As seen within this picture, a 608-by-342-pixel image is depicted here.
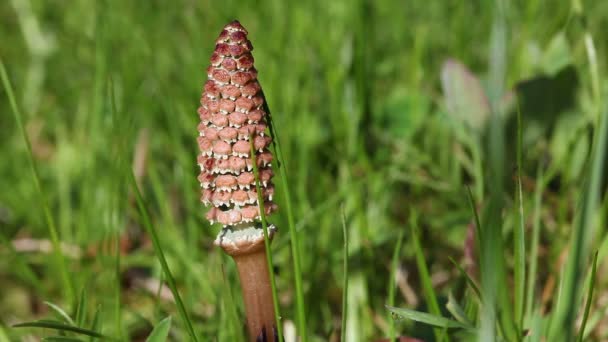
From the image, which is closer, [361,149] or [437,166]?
[361,149]

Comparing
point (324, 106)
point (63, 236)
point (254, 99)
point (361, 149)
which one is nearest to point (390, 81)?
point (324, 106)

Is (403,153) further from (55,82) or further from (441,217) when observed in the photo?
(55,82)

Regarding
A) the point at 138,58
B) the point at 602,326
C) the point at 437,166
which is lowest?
the point at 602,326

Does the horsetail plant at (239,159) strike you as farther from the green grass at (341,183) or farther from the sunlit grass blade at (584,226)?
the sunlit grass blade at (584,226)

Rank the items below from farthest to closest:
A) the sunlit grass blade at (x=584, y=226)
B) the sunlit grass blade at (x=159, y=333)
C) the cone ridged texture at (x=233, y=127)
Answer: the sunlit grass blade at (x=159, y=333), the cone ridged texture at (x=233, y=127), the sunlit grass blade at (x=584, y=226)

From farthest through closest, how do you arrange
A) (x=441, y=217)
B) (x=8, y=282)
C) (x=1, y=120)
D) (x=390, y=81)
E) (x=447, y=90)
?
(x=1, y=120), (x=390, y=81), (x=8, y=282), (x=441, y=217), (x=447, y=90)

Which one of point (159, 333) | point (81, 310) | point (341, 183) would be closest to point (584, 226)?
point (159, 333)

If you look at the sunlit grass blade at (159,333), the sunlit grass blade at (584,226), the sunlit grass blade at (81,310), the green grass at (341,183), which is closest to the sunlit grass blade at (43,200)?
the green grass at (341,183)
